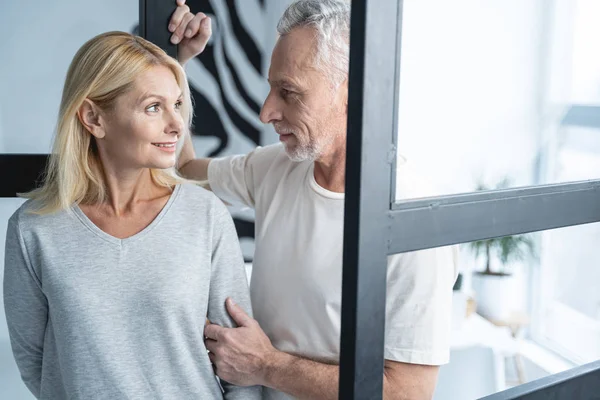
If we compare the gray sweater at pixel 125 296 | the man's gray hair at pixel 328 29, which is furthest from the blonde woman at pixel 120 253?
the man's gray hair at pixel 328 29

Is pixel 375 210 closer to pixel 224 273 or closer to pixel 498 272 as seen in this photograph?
pixel 224 273

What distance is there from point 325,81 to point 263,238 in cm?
34

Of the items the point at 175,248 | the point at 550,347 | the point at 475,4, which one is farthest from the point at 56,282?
the point at 550,347

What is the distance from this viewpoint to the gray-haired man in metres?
1.21

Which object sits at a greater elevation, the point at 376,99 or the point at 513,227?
the point at 376,99

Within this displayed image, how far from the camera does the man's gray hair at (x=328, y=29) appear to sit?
4.32 ft

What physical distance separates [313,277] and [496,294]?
2367 mm

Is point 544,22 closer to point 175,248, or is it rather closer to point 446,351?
point 446,351

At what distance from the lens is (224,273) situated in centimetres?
132

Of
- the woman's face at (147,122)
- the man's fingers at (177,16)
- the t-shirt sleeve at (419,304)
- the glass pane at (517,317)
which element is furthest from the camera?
the glass pane at (517,317)

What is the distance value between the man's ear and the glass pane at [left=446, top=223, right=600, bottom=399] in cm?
160

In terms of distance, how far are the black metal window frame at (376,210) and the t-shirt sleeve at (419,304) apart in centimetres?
35

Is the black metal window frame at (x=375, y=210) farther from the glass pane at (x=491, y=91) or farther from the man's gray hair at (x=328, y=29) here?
the man's gray hair at (x=328, y=29)

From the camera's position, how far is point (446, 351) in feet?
4.08
